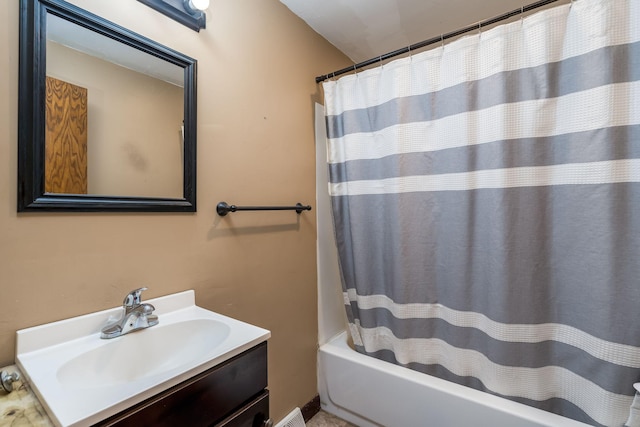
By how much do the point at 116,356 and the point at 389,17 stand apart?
2.00m

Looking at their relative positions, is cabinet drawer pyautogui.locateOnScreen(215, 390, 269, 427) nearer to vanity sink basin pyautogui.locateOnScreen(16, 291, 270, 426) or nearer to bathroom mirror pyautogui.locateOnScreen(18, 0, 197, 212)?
vanity sink basin pyautogui.locateOnScreen(16, 291, 270, 426)

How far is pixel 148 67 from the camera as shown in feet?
3.41

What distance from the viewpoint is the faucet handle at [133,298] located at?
919 mm

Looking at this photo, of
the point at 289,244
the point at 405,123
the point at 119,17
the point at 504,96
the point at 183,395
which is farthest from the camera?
the point at 289,244

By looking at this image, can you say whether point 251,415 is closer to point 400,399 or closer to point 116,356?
point 116,356

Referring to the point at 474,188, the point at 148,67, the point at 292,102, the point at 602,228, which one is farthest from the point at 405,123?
the point at 148,67

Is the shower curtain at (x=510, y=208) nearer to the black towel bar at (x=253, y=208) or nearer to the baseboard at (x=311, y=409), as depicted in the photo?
the black towel bar at (x=253, y=208)

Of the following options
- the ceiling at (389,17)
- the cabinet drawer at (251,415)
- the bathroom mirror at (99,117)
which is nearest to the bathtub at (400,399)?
the cabinet drawer at (251,415)

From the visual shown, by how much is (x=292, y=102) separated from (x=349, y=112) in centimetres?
33

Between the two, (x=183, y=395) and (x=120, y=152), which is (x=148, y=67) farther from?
(x=183, y=395)

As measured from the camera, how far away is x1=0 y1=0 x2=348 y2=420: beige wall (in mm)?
785

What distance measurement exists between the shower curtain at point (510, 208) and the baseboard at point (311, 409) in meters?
0.47

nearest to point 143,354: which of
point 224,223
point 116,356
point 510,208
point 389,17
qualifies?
point 116,356

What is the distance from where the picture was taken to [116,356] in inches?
33.8
